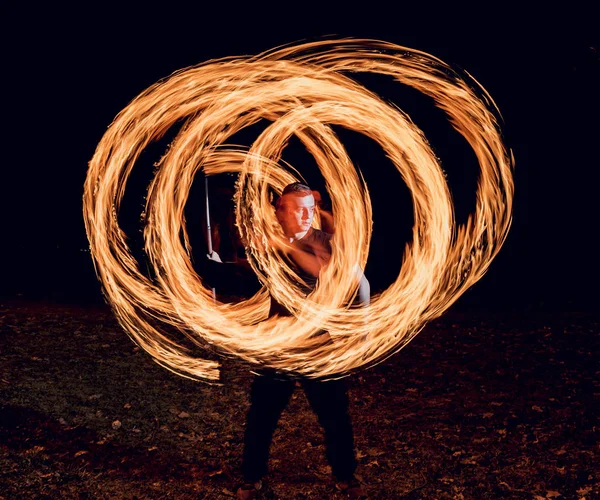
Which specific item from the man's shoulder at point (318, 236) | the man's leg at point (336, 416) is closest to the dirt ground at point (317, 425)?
the man's leg at point (336, 416)

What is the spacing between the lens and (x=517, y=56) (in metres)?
12.9

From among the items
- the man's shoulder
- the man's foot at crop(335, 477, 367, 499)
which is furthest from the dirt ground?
the man's shoulder

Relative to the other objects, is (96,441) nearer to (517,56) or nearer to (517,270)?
(517,270)

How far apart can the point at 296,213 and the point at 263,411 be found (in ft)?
3.89

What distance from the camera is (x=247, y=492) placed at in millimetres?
3629

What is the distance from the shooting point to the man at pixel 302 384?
3.41m

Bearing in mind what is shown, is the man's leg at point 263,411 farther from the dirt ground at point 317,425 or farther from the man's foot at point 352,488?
the man's foot at point 352,488

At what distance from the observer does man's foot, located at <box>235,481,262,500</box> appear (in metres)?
3.62

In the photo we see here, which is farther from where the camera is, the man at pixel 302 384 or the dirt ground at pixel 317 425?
the dirt ground at pixel 317 425

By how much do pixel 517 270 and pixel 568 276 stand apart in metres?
1.06

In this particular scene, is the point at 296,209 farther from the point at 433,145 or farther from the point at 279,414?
the point at 433,145

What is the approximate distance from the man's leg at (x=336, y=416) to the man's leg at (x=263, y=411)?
0.16 metres

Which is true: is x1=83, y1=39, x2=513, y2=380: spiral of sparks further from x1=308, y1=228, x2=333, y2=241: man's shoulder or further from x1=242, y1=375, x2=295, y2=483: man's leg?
x1=308, y1=228, x2=333, y2=241: man's shoulder

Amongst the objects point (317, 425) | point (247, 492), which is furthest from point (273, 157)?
point (247, 492)
